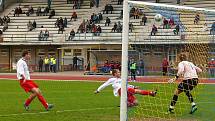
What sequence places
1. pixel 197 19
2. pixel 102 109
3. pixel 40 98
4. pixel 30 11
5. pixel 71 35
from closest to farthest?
pixel 197 19 < pixel 40 98 < pixel 102 109 < pixel 71 35 < pixel 30 11

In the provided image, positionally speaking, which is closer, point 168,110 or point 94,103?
point 168,110

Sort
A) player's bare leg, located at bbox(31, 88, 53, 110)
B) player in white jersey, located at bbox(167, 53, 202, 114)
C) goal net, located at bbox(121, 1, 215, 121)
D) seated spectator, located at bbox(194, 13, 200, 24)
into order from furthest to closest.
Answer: player's bare leg, located at bbox(31, 88, 53, 110)
player in white jersey, located at bbox(167, 53, 202, 114)
seated spectator, located at bbox(194, 13, 200, 24)
goal net, located at bbox(121, 1, 215, 121)

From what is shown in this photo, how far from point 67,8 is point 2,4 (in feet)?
29.2

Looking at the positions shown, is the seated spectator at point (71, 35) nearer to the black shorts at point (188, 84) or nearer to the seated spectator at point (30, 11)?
the seated spectator at point (30, 11)

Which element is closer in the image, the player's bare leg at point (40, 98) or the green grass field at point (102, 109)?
the green grass field at point (102, 109)

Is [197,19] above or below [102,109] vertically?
above

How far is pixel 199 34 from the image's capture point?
15367 mm

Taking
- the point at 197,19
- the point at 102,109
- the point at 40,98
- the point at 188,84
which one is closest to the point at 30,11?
the point at 102,109

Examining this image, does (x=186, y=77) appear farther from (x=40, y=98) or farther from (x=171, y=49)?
(x=40, y=98)

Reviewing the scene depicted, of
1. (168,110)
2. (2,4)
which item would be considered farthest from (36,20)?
(168,110)

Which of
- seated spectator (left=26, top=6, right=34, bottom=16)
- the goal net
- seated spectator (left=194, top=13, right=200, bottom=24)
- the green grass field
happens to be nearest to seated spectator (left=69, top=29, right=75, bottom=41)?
seated spectator (left=26, top=6, right=34, bottom=16)

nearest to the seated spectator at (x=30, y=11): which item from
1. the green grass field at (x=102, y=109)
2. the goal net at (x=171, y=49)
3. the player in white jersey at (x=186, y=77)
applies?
the green grass field at (x=102, y=109)

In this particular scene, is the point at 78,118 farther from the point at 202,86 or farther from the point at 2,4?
the point at 2,4

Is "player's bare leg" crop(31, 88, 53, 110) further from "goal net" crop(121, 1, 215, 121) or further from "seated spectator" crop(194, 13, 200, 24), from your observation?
"seated spectator" crop(194, 13, 200, 24)
